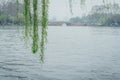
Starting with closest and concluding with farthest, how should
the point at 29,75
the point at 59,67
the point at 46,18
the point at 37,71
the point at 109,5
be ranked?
the point at 46,18 < the point at 109,5 < the point at 29,75 < the point at 37,71 < the point at 59,67

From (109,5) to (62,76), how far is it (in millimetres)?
10655

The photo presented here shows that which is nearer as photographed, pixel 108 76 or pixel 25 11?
pixel 25 11

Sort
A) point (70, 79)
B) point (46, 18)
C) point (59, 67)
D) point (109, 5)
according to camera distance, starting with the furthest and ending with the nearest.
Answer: point (59, 67) → point (70, 79) → point (109, 5) → point (46, 18)

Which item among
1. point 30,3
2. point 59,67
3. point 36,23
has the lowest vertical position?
point 59,67

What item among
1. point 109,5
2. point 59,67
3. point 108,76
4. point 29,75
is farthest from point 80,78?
point 109,5

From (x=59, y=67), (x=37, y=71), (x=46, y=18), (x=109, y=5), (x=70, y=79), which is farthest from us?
(x=59, y=67)

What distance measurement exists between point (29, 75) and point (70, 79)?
2.40 metres

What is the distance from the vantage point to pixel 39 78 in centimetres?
1440

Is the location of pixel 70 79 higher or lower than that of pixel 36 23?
lower

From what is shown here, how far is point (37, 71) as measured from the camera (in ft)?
54.9

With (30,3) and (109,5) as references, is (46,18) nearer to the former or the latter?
(30,3)

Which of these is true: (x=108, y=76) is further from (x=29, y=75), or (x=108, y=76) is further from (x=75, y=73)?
(x=29, y=75)

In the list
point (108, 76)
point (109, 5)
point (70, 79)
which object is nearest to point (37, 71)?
point (70, 79)

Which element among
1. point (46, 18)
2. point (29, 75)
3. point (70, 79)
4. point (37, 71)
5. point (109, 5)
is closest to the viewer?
point (46, 18)
